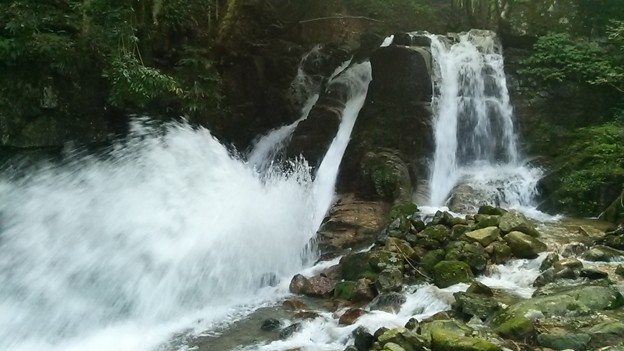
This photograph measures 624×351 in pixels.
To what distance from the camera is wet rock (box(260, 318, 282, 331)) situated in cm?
659

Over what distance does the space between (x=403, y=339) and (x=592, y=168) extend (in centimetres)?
766

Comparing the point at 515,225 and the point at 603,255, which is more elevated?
the point at 515,225

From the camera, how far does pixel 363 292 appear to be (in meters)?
7.19

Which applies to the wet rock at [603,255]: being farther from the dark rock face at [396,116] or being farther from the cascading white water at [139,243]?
the dark rock face at [396,116]

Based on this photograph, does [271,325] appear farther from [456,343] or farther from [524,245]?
[524,245]

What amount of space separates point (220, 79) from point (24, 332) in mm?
7852

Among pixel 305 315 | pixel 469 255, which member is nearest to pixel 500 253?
pixel 469 255

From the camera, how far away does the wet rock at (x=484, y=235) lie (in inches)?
308

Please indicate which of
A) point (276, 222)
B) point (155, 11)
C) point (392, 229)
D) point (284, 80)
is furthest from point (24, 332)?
point (284, 80)

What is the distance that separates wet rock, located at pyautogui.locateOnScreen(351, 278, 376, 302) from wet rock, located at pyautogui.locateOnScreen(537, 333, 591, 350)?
2732 millimetres

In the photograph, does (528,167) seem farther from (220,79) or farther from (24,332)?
(24,332)

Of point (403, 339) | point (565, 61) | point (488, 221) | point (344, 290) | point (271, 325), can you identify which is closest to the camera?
point (403, 339)

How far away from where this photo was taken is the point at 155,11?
466 inches

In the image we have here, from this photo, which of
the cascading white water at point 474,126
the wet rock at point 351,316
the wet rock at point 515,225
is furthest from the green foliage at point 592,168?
the wet rock at point 351,316
